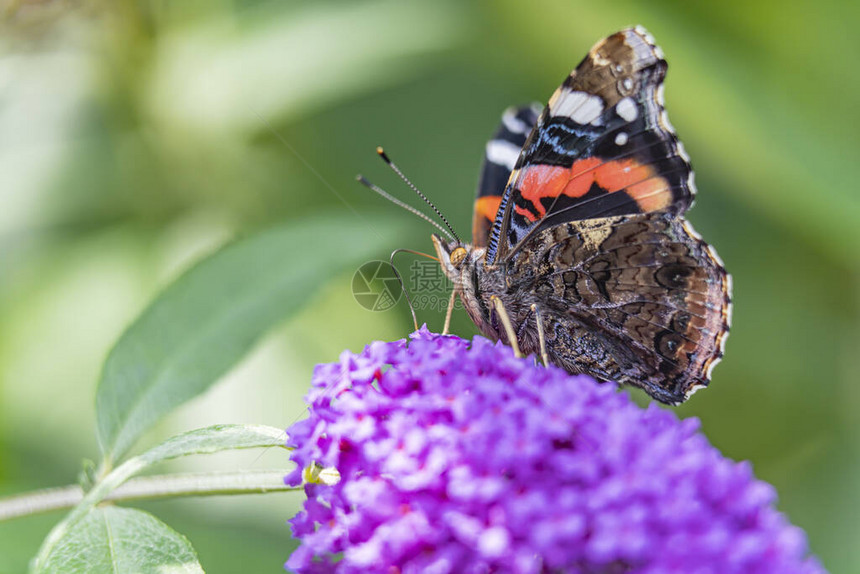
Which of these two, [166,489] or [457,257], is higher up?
[457,257]

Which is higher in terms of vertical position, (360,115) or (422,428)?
(360,115)

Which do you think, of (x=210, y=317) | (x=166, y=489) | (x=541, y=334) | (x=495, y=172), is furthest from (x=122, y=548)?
(x=495, y=172)

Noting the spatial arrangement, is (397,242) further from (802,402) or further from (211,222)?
(802,402)

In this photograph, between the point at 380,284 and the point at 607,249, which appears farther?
the point at 380,284

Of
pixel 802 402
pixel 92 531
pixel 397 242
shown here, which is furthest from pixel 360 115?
pixel 92 531

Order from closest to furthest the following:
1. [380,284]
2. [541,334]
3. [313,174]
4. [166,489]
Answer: [166,489] → [541,334] → [380,284] → [313,174]

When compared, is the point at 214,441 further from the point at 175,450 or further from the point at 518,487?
the point at 518,487

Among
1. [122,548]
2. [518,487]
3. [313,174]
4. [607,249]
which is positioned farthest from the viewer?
[313,174]

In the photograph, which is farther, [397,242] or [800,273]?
[800,273]

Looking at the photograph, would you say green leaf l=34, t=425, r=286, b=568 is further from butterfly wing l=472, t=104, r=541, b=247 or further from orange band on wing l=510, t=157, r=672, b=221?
butterfly wing l=472, t=104, r=541, b=247
